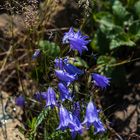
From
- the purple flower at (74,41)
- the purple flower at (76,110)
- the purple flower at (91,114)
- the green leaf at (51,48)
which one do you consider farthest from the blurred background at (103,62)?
the purple flower at (74,41)

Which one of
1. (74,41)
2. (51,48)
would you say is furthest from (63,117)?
(51,48)

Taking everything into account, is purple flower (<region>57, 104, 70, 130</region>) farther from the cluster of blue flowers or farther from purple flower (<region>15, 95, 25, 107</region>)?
purple flower (<region>15, 95, 25, 107</region>)

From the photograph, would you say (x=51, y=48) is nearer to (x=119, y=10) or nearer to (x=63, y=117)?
(x=119, y=10)

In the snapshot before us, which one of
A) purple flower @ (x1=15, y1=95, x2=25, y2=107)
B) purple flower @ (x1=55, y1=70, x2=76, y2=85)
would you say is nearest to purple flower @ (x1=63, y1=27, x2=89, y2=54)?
purple flower @ (x1=55, y1=70, x2=76, y2=85)

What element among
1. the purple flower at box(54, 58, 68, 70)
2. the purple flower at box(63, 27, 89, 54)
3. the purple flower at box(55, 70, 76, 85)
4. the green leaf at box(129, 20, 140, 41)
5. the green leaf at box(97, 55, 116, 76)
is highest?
the purple flower at box(63, 27, 89, 54)

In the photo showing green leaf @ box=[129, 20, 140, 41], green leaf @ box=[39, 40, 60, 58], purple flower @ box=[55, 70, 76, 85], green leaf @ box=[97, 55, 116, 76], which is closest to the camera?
purple flower @ box=[55, 70, 76, 85]

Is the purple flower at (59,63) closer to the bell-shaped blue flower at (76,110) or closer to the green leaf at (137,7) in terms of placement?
the bell-shaped blue flower at (76,110)

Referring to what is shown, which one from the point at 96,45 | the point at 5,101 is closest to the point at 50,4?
the point at 96,45

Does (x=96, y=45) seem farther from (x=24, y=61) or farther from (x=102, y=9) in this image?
(x=24, y=61)
